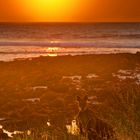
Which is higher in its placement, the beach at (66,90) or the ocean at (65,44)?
the ocean at (65,44)

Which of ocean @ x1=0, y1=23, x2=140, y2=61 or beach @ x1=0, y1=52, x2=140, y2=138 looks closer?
beach @ x1=0, y1=52, x2=140, y2=138

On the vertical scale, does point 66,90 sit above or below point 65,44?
below

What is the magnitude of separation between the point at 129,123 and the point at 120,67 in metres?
17.6

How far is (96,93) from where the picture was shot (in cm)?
1791

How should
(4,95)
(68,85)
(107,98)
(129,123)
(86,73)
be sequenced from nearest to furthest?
(129,123)
(107,98)
(4,95)
(68,85)
(86,73)

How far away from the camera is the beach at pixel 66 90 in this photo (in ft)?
37.5

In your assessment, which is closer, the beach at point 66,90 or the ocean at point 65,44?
the beach at point 66,90

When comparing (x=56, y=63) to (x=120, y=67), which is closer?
(x=120, y=67)

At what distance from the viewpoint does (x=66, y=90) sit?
18844 millimetres

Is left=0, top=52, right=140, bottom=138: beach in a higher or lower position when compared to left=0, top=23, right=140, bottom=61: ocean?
lower

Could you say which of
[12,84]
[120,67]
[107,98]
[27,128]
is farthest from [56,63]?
[27,128]

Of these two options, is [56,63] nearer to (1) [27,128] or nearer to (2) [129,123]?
(1) [27,128]

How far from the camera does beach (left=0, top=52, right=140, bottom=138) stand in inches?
450

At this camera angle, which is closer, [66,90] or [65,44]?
[66,90]
